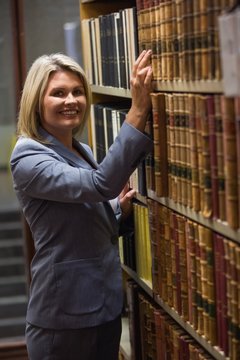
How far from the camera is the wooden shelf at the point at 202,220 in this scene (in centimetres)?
186

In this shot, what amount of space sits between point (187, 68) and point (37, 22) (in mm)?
2119

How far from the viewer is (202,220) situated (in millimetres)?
2043

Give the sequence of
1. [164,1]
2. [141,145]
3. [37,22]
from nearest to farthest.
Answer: [164,1] < [141,145] < [37,22]

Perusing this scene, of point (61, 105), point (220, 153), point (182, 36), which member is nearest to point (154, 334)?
point (61, 105)

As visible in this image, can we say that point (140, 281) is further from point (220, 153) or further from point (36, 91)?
point (220, 153)

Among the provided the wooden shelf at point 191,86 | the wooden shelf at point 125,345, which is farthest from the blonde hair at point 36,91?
the wooden shelf at point 125,345

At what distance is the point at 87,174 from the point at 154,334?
646 mm

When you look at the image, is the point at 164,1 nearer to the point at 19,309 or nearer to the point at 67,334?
the point at 67,334

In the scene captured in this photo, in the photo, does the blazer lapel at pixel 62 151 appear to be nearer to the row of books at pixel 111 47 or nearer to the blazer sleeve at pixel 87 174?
the blazer sleeve at pixel 87 174

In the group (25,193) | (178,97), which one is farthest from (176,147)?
(25,193)

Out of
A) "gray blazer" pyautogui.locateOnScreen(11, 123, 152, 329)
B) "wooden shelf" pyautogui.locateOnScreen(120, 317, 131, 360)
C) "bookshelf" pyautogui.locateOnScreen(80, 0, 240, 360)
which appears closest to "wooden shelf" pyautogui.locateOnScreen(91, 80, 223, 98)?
"bookshelf" pyautogui.locateOnScreen(80, 0, 240, 360)

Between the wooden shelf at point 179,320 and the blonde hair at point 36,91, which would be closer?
the wooden shelf at point 179,320

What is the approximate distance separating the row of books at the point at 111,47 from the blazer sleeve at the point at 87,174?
354mm

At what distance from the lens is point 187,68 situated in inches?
79.8
